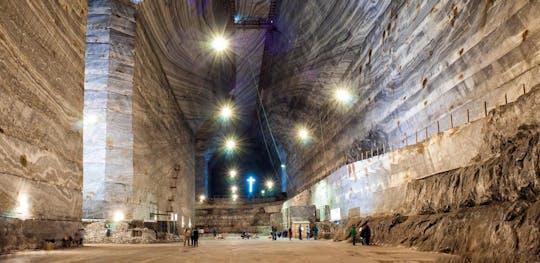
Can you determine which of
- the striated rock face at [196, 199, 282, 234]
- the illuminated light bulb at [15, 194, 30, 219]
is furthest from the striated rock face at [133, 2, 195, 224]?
the striated rock face at [196, 199, 282, 234]

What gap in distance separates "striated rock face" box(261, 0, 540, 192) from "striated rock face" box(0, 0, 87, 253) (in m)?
11.2

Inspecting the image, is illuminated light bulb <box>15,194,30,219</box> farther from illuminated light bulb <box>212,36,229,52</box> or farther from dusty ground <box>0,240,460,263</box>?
illuminated light bulb <box>212,36,229,52</box>

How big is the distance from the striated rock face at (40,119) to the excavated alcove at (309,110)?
0.19 feet

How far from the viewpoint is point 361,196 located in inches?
719

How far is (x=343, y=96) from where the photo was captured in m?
25.3

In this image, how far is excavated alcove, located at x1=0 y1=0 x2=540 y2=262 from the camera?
377 inches

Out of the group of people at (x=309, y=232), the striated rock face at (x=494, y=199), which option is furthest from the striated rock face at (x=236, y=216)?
the striated rock face at (x=494, y=199)

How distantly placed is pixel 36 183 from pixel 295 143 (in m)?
30.1

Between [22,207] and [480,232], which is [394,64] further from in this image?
[22,207]

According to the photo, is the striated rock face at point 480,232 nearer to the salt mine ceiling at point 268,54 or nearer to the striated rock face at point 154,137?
the salt mine ceiling at point 268,54

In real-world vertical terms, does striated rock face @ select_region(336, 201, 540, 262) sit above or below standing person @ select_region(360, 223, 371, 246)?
above

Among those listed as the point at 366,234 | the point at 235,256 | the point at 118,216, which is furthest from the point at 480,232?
the point at 118,216

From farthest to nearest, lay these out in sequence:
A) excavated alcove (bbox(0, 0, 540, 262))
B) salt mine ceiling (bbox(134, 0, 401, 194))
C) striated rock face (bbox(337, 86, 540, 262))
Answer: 1. salt mine ceiling (bbox(134, 0, 401, 194))
2. excavated alcove (bbox(0, 0, 540, 262))
3. striated rock face (bbox(337, 86, 540, 262))

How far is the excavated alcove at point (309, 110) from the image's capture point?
31.4 feet
